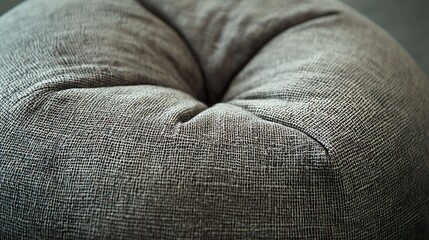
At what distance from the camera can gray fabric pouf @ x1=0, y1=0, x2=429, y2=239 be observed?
18.5 inches

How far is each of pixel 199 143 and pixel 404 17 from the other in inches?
29.6

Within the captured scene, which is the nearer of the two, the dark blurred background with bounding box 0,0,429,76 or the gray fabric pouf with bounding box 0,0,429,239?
the gray fabric pouf with bounding box 0,0,429,239

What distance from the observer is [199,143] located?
50 cm

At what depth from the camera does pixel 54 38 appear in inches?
25.1

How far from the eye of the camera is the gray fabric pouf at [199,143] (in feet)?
1.54

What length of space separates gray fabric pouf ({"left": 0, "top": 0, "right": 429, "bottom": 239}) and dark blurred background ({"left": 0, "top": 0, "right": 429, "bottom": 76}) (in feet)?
1.27

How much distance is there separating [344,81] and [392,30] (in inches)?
21.9

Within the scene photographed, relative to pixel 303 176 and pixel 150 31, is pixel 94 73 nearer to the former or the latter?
pixel 150 31

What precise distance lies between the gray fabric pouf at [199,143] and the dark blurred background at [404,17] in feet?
1.27

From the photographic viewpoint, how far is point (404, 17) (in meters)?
1.08

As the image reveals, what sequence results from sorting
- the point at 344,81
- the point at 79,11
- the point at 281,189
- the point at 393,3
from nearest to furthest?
1. the point at 281,189
2. the point at 344,81
3. the point at 79,11
4. the point at 393,3

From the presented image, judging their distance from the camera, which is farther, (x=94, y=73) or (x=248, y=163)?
(x=94, y=73)

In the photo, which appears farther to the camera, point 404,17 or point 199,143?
point 404,17

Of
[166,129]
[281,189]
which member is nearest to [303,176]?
[281,189]
